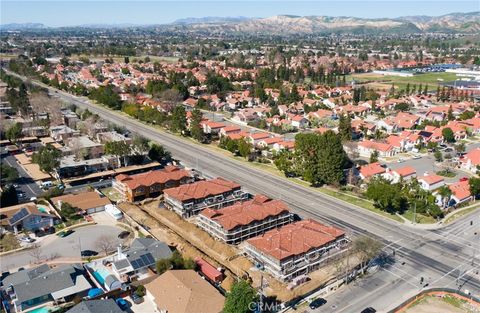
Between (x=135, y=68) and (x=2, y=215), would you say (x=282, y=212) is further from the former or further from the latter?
(x=135, y=68)

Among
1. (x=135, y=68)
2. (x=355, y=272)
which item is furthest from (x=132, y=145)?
(x=135, y=68)

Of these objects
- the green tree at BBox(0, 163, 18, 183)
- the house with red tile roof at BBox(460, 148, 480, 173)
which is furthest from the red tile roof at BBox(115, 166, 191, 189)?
the house with red tile roof at BBox(460, 148, 480, 173)

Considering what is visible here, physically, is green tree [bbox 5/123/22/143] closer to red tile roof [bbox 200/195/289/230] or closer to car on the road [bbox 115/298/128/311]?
red tile roof [bbox 200/195/289/230]

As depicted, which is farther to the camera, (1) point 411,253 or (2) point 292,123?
(2) point 292,123

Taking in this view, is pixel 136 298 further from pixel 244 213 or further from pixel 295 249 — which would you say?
pixel 244 213

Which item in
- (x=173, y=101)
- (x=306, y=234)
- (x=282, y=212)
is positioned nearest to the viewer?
(x=306, y=234)
